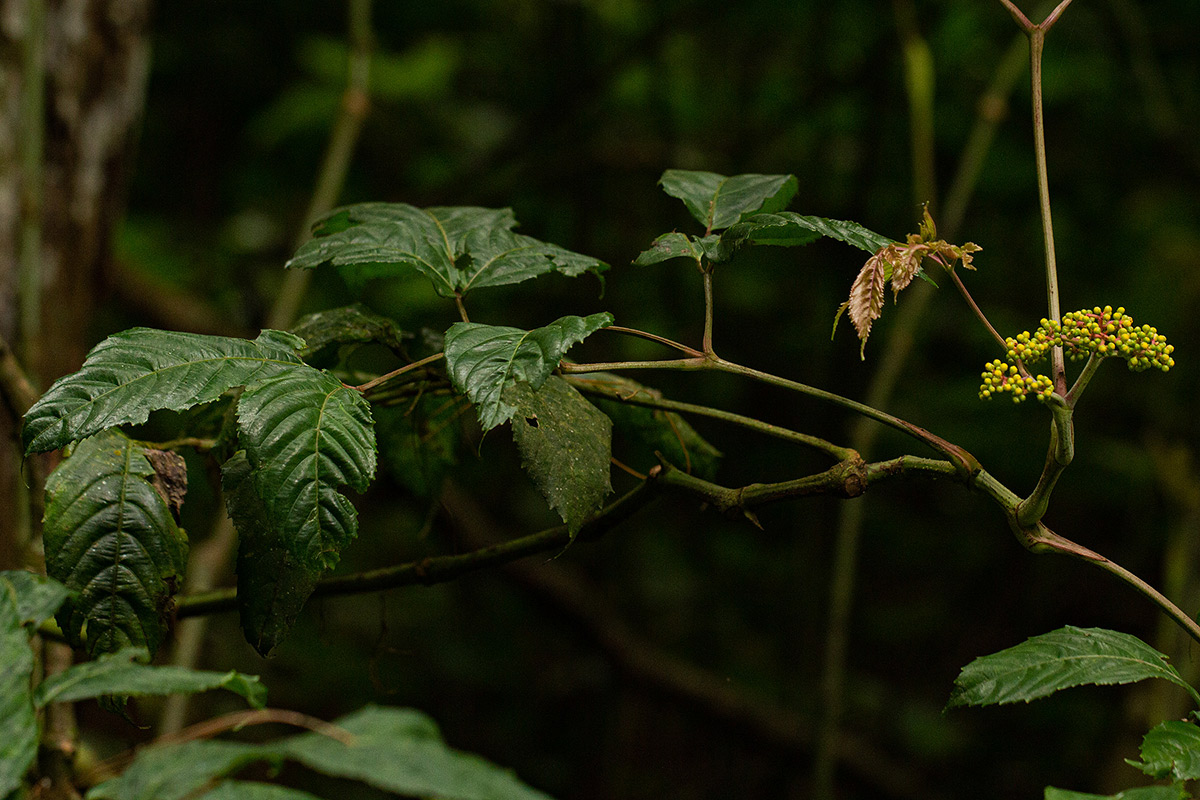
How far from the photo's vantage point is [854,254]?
8.01ft

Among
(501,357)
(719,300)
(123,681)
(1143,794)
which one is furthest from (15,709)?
(719,300)

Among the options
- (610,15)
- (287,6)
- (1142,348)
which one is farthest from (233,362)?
(287,6)

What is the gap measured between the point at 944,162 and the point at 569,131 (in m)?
1.28

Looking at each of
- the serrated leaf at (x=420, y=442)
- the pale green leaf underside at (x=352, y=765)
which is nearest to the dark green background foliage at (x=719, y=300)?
the serrated leaf at (x=420, y=442)

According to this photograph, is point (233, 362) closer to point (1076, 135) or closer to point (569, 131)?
point (569, 131)

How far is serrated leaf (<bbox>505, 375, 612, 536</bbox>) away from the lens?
23.2 inches

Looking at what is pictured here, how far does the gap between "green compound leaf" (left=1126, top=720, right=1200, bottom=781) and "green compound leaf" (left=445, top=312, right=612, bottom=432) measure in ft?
1.37

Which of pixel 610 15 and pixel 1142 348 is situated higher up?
pixel 610 15

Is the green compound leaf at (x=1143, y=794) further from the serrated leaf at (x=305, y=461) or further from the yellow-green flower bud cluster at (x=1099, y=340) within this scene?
the serrated leaf at (x=305, y=461)

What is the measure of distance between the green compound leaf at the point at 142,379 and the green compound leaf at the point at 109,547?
3.1 inches

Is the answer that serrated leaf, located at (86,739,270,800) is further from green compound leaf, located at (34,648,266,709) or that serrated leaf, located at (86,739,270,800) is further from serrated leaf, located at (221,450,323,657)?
serrated leaf, located at (221,450,323,657)

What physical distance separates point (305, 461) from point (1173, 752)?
55 centimetres

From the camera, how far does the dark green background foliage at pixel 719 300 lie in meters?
2.74

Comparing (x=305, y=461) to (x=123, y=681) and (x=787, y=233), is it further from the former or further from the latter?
(x=787, y=233)
